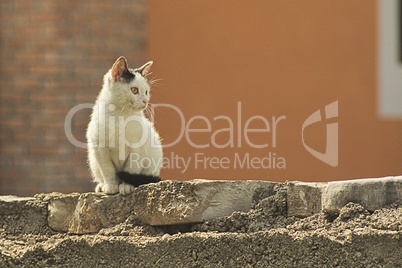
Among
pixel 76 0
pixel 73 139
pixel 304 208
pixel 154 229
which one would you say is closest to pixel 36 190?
pixel 73 139

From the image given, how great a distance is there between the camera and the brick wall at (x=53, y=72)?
21.9 feet

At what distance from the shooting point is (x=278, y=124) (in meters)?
6.66

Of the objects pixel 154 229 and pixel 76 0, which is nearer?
pixel 154 229

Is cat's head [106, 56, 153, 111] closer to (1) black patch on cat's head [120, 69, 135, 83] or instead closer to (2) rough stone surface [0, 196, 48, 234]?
(1) black patch on cat's head [120, 69, 135, 83]

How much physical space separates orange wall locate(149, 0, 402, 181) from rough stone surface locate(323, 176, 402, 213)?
11.1ft

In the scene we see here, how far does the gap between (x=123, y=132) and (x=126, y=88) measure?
0.81 ft

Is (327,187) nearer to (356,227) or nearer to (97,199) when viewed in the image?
(356,227)

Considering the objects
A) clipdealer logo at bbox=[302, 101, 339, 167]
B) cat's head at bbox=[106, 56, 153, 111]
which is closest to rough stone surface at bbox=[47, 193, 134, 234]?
cat's head at bbox=[106, 56, 153, 111]

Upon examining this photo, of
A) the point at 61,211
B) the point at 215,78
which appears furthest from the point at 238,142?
the point at 61,211

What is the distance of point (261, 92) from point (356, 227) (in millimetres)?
3780

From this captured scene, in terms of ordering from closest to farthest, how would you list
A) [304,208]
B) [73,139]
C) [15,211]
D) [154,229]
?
[304,208], [154,229], [15,211], [73,139]

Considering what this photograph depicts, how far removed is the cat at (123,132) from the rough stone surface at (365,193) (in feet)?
4.11

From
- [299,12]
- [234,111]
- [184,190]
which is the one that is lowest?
[184,190]

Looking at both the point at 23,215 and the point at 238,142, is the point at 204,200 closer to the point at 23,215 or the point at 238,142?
the point at 23,215
